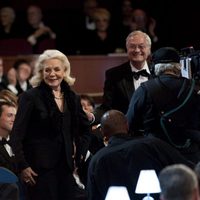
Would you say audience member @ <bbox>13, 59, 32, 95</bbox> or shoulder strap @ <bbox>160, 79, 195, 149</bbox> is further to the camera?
audience member @ <bbox>13, 59, 32, 95</bbox>

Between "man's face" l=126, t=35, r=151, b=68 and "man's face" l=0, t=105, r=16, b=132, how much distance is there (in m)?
1.08

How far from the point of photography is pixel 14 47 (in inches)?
454

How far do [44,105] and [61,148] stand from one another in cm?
35

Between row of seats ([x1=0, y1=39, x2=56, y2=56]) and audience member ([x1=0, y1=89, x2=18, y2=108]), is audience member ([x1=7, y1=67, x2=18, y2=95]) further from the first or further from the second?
audience member ([x1=0, y1=89, x2=18, y2=108])

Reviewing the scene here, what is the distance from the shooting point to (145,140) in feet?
18.2

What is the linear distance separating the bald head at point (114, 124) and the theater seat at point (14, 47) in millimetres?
6000

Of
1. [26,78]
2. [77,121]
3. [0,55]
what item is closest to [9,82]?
[26,78]

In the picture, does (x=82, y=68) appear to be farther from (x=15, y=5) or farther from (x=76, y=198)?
(x=76, y=198)

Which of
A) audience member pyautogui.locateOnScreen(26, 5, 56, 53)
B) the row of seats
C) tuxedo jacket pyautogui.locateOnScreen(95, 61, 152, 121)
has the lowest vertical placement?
tuxedo jacket pyautogui.locateOnScreen(95, 61, 152, 121)

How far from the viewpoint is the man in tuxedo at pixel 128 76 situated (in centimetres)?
690

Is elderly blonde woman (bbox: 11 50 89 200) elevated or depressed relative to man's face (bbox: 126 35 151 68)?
depressed

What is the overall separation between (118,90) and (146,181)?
1.71 metres

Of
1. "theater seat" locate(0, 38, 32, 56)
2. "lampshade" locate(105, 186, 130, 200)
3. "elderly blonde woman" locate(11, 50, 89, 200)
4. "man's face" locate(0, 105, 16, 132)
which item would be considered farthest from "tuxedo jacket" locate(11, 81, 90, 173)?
"theater seat" locate(0, 38, 32, 56)

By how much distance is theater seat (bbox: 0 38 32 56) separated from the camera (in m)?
11.5
